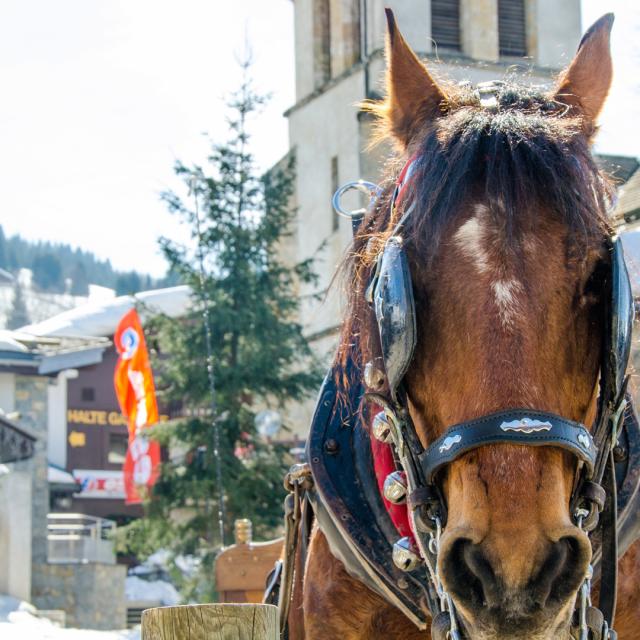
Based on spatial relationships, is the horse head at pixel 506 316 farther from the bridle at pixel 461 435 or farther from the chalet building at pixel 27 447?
the chalet building at pixel 27 447

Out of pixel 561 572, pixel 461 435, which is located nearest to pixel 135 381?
pixel 461 435

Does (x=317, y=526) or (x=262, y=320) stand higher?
(x=262, y=320)

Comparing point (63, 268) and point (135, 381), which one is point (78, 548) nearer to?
point (135, 381)

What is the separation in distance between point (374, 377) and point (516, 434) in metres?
0.50

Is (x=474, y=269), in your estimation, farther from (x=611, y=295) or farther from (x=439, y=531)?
(x=439, y=531)

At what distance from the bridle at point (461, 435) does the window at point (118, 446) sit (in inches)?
1448

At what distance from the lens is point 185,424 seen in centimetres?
1791

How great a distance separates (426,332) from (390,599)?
738mm

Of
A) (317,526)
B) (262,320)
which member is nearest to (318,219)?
(262,320)

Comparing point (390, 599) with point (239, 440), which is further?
point (239, 440)

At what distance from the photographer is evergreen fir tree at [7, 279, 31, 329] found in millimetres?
67562

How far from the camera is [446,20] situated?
32125 mm

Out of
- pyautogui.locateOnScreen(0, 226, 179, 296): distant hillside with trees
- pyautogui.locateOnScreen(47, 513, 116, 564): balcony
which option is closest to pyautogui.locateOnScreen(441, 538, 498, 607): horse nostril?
pyautogui.locateOnScreen(47, 513, 116, 564): balcony

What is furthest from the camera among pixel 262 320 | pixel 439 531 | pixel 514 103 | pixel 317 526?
pixel 262 320
